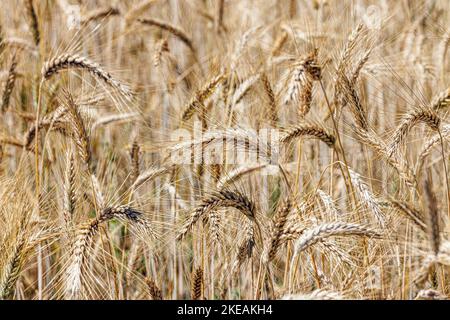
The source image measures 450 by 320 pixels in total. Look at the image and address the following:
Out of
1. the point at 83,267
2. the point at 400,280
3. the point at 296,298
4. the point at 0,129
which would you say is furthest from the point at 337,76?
the point at 0,129

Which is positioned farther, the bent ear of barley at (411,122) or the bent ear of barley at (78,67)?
the bent ear of barley at (78,67)

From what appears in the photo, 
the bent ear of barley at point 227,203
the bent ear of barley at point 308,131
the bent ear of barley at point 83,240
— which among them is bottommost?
the bent ear of barley at point 83,240

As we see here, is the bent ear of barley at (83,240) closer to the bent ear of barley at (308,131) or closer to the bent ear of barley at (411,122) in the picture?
the bent ear of barley at (308,131)

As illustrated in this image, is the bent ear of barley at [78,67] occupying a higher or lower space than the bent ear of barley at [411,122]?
higher

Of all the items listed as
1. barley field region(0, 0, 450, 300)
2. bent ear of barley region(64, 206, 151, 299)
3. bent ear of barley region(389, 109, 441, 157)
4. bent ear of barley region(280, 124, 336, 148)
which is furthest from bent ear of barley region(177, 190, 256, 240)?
bent ear of barley region(389, 109, 441, 157)

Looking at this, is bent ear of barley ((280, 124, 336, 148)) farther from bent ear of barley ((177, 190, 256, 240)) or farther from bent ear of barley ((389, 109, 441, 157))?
bent ear of barley ((177, 190, 256, 240))

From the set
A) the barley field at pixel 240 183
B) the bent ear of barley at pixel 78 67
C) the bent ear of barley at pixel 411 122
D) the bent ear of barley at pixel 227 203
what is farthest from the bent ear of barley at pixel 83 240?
the bent ear of barley at pixel 411 122

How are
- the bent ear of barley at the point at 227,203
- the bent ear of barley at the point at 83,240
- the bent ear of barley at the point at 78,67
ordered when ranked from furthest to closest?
the bent ear of barley at the point at 78,67 → the bent ear of barley at the point at 227,203 → the bent ear of barley at the point at 83,240

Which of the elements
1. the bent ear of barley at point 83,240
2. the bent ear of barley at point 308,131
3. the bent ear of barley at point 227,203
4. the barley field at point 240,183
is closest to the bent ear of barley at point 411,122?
the barley field at point 240,183

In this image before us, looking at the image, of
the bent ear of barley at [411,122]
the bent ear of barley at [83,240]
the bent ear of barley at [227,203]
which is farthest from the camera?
the bent ear of barley at [411,122]

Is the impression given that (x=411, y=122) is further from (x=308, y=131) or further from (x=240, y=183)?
(x=240, y=183)

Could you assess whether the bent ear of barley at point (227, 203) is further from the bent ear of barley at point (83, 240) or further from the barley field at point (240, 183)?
the bent ear of barley at point (83, 240)
